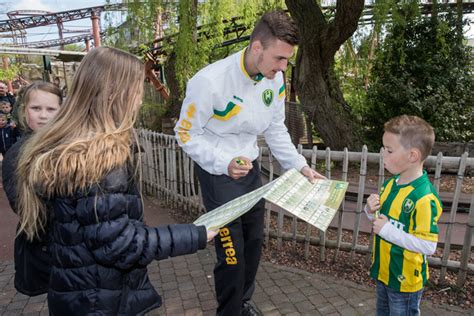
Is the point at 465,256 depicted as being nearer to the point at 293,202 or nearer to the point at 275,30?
the point at 293,202

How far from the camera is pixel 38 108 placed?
2.45 metres

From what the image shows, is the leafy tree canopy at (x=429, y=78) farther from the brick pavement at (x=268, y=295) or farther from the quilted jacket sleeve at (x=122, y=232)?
the quilted jacket sleeve at (x=122, y=232)

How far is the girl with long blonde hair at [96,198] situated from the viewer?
148 cm

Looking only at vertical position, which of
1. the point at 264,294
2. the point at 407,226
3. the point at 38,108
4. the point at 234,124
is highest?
the point at 38,108

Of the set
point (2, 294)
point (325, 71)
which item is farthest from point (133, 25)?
point (2, 294)

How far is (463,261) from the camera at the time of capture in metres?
3.25

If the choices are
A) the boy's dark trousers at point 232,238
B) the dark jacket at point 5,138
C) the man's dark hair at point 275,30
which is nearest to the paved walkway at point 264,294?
the boy's dark trousers at point 232,238

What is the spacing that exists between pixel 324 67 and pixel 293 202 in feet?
19.7

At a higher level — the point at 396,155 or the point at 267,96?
the point at 267,96

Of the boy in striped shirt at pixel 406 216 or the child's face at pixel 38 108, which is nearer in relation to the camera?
the boy in striped shirt at pixel 406 216

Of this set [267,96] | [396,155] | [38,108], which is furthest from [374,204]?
[38,108]

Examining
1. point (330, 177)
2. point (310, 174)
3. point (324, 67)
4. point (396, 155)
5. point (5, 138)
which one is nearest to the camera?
point (396, 155)

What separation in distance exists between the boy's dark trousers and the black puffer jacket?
0.74 metres

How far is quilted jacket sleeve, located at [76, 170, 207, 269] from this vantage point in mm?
1479
